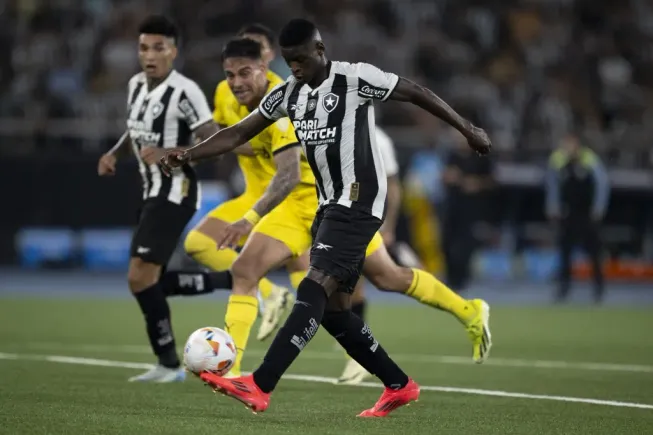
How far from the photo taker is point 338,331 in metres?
7.67

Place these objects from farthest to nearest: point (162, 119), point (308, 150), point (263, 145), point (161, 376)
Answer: point (162, 119) < point (161, 376) < point (263, 145) < point (308, 150)

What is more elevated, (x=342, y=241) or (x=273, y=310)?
(x=342, y=241)

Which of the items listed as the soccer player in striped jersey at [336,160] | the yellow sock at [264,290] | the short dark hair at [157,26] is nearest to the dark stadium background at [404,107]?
the yellow sock at [264,290]

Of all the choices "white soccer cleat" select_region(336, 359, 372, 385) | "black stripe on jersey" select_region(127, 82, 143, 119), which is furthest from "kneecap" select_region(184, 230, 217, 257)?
"white soccer cleat" select_region(336, 359, 372, 385)

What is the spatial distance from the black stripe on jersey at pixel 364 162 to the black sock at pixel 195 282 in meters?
2.77

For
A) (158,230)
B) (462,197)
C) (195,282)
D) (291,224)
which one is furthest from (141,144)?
(462,197)

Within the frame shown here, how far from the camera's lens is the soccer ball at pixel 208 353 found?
7.31 meters

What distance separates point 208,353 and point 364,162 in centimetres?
135

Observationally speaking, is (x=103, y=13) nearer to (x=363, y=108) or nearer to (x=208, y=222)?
(x=208, y=222)

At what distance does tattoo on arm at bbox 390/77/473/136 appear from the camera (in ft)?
24.0

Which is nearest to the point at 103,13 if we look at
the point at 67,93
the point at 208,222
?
the point at 67,93

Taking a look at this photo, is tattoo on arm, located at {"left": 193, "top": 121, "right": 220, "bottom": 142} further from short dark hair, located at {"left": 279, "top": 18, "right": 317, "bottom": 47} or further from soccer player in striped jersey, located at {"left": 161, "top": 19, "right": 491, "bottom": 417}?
short dark hair, located at {"left": 279, "top": 18, "right": 317, "bottom": 47}

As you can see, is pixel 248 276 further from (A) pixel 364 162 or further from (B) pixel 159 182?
(A) pixel 364 162

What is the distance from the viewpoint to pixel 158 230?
9.58m
